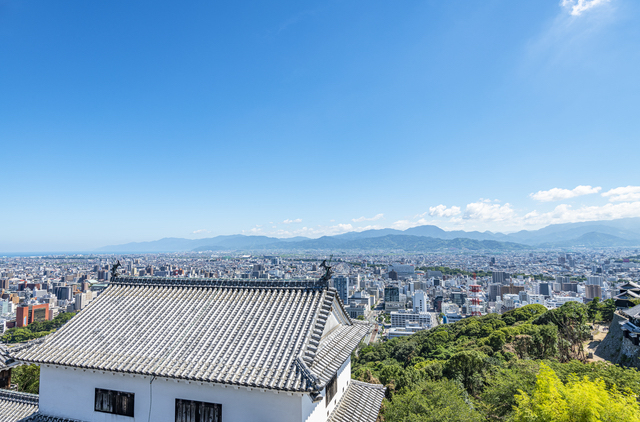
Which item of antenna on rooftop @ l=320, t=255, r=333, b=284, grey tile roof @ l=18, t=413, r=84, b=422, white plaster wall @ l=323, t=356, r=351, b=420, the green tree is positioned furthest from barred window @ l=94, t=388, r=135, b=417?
the green tree

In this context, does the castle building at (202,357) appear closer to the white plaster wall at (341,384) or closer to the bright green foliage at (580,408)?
the white plaster wall at (341,384)

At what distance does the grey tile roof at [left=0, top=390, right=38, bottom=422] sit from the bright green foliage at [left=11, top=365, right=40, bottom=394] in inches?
448

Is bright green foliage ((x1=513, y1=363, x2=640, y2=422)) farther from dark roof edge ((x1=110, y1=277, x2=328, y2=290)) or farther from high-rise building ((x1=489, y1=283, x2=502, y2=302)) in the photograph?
high-rise building ((x1=489, y1=283, x2=502, y2=302))

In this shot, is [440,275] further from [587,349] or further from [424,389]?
[424,389]

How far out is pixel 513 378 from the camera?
12523mm

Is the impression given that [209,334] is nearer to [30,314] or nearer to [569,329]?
[569,329]

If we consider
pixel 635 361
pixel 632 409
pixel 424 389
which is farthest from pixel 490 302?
pixel 632 409

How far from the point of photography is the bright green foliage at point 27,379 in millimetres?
17812

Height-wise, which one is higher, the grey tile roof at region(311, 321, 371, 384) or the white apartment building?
the grey tile roof at region(311, 321, 371, 384)

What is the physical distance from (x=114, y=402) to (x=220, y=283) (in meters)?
3.62

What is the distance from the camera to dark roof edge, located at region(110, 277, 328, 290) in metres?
8.34

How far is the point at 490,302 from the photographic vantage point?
113750 millimetres

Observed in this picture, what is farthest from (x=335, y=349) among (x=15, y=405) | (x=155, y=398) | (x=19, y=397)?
(x=19, y=397)

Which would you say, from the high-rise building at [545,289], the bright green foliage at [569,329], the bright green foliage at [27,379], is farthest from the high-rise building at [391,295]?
the bright green foliage at [27,379]
